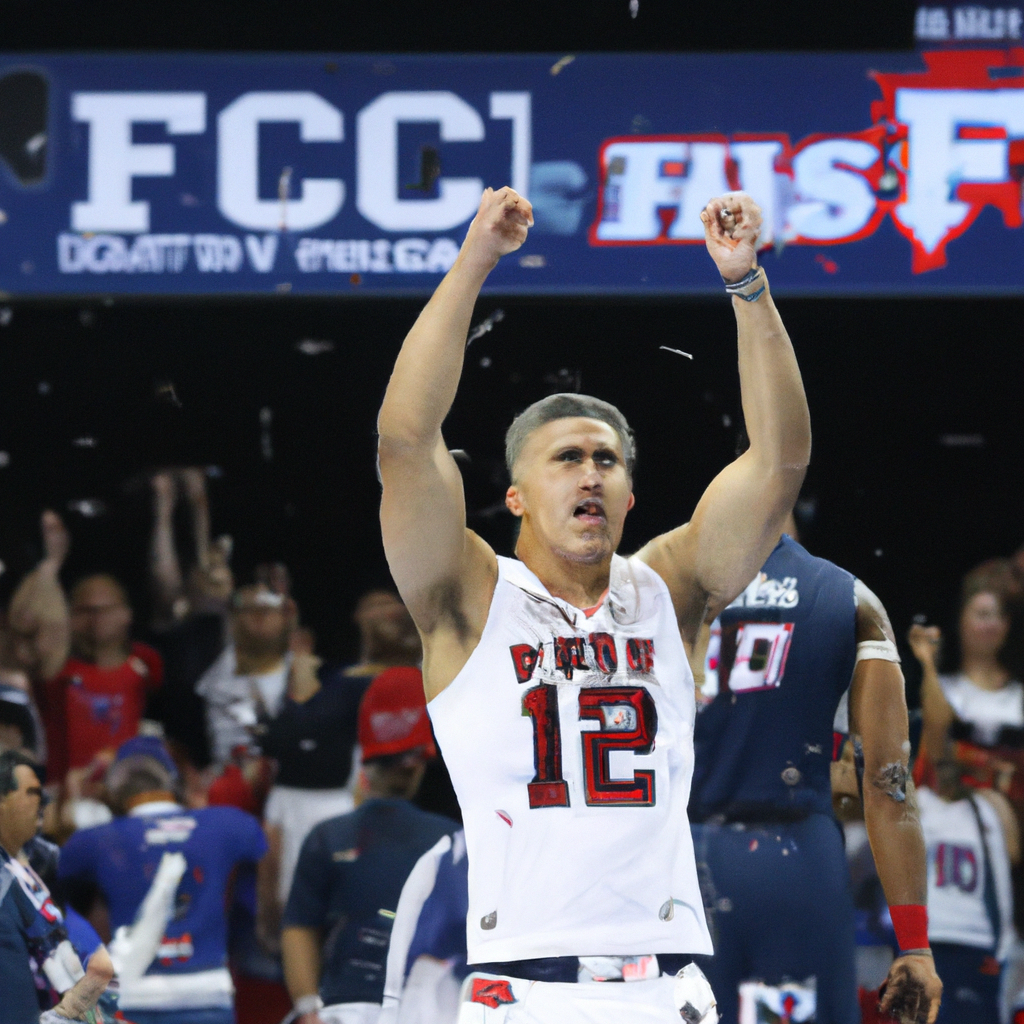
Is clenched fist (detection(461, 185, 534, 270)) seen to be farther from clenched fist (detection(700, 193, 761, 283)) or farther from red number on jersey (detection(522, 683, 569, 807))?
red number on jersey (detection(522, 683, 569, 807))

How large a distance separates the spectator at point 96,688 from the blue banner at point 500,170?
1.32 meters

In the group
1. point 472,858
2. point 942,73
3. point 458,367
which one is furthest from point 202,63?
A: point 472,858

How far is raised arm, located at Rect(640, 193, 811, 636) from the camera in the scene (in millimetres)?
2656

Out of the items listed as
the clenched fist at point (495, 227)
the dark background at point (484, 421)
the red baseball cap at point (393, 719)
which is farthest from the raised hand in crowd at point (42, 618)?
the clenched fist at point (495, 227)

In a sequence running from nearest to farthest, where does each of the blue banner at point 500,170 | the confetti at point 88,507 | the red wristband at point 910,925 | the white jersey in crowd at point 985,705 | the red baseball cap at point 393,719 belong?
the red wristband at point 910,925 < the red baseball cap at point 393,719 < the blue banner at point 500,170 < the white jersey in crowd at point 985,705 < the confetti at point 88,507

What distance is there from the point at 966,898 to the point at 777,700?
174cm

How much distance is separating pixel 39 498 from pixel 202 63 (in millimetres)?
2202

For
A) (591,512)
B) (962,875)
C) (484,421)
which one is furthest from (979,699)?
(591,512)

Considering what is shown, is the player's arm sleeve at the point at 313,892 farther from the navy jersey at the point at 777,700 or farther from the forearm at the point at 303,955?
the navy jersey at the point at 777,700

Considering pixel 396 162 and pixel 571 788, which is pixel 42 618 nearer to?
pixel 396 162

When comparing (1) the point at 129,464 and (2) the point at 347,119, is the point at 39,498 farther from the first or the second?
(2) the point at 347,119

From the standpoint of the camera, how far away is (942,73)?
17.4 ft

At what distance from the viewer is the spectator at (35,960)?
3844mm

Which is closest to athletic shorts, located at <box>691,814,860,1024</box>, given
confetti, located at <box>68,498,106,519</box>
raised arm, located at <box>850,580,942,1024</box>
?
raised arm, located at <box>850,580,942,1024</box>
